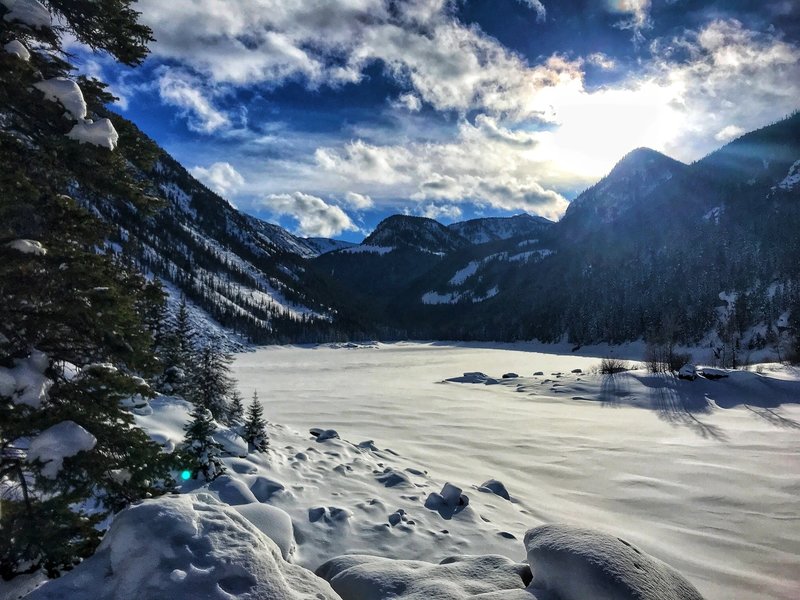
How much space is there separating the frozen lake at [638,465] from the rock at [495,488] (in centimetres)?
50

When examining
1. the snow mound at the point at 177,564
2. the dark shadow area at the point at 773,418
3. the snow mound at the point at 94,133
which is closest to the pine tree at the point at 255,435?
the snow mound at the point at 177,564

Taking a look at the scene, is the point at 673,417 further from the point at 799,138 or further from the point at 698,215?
the point at 799,138

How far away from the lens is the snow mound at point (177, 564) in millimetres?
3244

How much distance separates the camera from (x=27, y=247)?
362cm

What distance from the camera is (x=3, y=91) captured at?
381 cm

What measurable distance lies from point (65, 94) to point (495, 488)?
36.5 ft

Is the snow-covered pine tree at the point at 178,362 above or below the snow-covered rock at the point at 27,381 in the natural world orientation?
below

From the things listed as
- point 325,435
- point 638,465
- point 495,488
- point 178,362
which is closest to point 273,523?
point 495,488

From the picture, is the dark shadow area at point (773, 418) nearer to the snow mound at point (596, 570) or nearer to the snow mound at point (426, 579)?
the snow mound at point (596, 570)

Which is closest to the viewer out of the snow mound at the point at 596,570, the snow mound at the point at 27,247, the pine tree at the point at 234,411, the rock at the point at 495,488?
the snow mound at the point at 27,247

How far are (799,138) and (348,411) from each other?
272 m

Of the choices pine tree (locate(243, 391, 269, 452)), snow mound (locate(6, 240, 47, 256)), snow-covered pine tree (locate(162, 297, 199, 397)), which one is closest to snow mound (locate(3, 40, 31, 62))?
snow mound (locate(6, 240, 47, 256))

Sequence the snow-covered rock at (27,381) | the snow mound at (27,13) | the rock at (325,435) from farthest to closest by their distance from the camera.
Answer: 1. the rock at (325,435)
2. the snow mound at (27,13)
3. the snow-covered rock at (27,381)

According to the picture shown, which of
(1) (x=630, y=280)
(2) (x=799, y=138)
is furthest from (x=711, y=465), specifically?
(2) (x=799, y=138)
